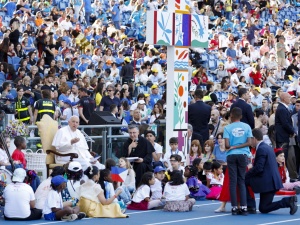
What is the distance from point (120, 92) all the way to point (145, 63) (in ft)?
13.5

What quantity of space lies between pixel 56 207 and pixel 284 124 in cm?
699

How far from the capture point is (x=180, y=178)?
58.5 feet

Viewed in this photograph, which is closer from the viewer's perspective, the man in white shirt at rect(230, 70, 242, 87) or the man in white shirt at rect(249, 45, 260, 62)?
the man in white shirt at rect(230, 70, 242, 87)

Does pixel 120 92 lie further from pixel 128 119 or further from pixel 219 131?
pixel 219 131

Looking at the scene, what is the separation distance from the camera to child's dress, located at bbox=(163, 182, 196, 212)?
17.6 metres

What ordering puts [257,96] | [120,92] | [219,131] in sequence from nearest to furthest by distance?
[219,131] < [120,92] < [257,96]

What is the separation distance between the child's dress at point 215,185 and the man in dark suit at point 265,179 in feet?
7.71

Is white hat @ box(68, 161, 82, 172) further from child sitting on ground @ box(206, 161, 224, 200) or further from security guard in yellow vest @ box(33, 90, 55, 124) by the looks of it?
security guard in yellow vest @ box(33, 90, 55, 124)

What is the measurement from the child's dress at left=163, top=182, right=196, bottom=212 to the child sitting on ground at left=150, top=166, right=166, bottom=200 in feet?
1.43

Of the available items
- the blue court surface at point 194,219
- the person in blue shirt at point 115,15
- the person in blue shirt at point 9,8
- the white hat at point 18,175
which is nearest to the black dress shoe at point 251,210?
the blue court surface at point 194,219

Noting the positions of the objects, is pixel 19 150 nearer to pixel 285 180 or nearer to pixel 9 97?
pixel 9 97

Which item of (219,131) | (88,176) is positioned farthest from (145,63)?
(88,176)

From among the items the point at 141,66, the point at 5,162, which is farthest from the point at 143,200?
the point at 141,66

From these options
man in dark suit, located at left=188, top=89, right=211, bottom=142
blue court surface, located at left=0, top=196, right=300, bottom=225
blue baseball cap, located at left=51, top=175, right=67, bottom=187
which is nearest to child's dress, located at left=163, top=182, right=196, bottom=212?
blue court surface, located at left=0, top=196, right=300, bottom=225
